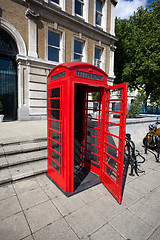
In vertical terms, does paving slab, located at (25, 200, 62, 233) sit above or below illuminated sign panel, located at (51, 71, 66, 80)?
below

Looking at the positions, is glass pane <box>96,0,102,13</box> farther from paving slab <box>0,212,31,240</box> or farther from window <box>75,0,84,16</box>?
paving slab <box>0,212,31,240</box>

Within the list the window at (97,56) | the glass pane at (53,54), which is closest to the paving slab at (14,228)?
the glass pane at (53,54)

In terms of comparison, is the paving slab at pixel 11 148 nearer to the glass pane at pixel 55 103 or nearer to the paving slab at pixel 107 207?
the glass pane at pixel 55 103

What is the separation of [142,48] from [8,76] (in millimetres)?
13784

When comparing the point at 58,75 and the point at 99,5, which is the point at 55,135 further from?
the point at 99,5

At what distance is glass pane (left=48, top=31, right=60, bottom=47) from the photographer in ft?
33.5

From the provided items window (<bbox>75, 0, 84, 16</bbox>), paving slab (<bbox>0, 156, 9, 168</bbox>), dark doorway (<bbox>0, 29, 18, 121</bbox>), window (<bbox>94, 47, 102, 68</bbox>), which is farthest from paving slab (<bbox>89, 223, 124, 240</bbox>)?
window (<bbox>75, 0, 84, 16</bbox>)

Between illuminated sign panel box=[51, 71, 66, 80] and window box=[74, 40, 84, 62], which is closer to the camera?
illuminated sign panel box=[51, 71, 66, 80]

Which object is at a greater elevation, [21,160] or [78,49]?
[78,49]

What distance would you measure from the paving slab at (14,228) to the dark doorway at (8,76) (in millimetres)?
8284

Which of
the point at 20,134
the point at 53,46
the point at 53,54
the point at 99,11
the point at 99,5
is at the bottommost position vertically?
the point at 20,134

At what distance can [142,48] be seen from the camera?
1488 centimetres

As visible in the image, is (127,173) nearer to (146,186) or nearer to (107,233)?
(146,186)

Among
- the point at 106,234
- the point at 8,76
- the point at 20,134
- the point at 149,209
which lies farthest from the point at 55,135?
the point at 8,76
